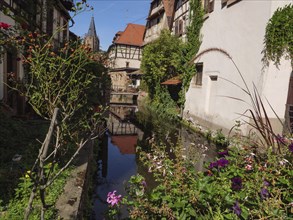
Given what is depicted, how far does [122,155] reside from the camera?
28.6 ft

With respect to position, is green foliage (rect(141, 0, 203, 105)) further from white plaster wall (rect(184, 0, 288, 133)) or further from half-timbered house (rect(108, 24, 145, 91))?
half-timbered house (rect(108, 24, 145, 91))

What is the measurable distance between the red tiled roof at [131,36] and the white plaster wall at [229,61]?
24567 millimetres

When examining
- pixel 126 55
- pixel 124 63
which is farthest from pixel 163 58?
pixel 126 55

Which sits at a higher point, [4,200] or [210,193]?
[210,193]

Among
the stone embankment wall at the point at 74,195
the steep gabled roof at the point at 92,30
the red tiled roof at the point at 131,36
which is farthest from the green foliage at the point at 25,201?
the steep gabled roof at the point at 92,30

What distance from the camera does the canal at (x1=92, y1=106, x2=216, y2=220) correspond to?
4.89m

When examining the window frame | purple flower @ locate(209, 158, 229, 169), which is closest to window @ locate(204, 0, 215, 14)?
the window frame

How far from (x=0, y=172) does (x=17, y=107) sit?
562 centimetres

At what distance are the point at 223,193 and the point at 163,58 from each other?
14.3 m

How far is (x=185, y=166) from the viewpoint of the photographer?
3381 mm

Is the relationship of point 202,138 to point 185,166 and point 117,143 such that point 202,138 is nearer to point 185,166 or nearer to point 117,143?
point 117,143

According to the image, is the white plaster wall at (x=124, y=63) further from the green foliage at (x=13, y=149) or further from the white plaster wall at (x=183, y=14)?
the green foliage at (x=13, y=149)

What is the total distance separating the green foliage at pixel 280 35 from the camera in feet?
23.7

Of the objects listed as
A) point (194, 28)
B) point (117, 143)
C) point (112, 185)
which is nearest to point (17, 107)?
point (117, 143)
